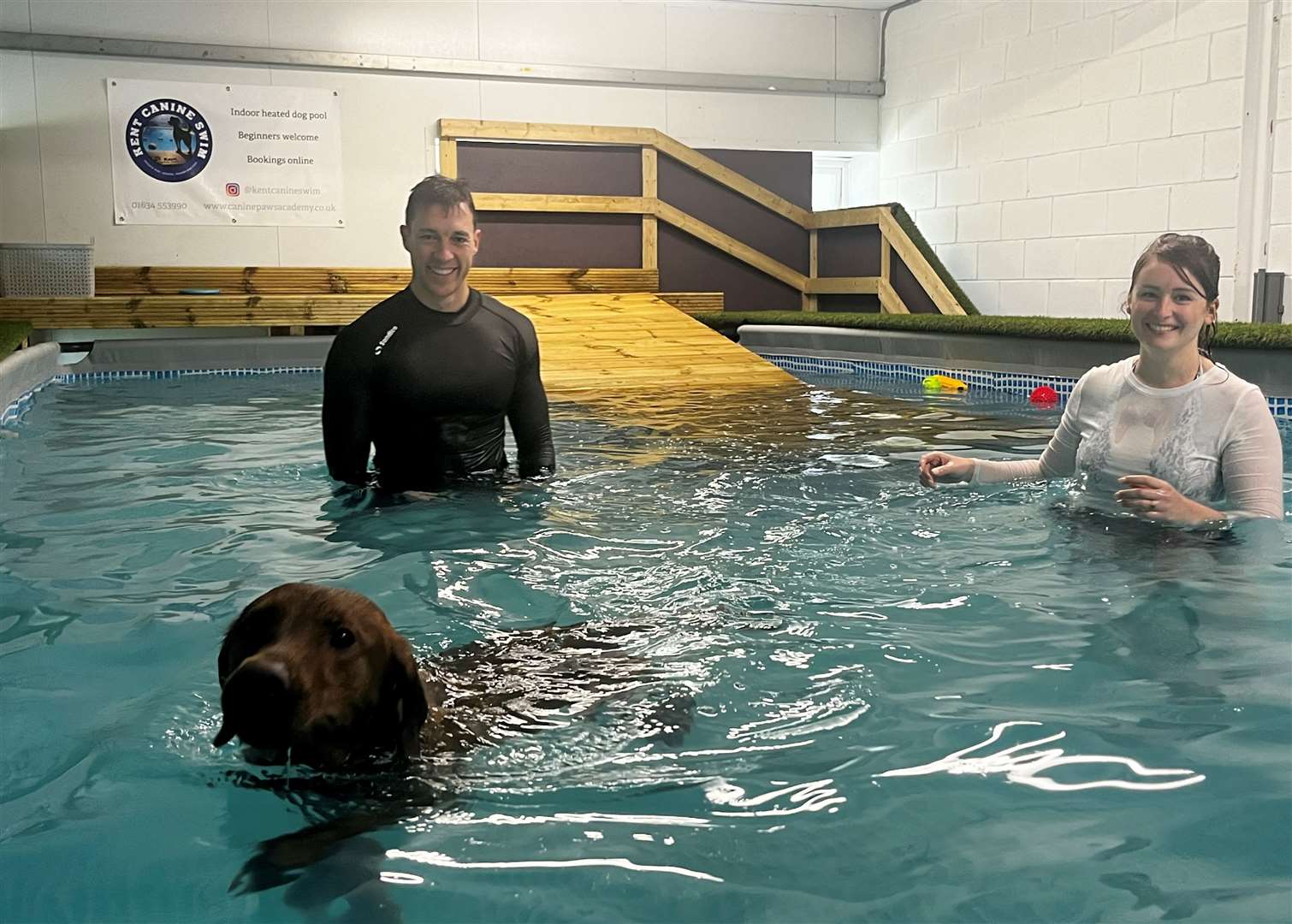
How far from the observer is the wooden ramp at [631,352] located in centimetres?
916

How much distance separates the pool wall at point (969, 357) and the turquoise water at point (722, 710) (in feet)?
11.3

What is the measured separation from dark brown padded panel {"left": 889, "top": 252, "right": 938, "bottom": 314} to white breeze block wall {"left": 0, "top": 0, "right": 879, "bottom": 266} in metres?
2.27

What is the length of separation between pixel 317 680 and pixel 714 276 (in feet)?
45.3

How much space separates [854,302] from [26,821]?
1364 centimetres

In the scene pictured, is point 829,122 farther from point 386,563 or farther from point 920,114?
point 386,563

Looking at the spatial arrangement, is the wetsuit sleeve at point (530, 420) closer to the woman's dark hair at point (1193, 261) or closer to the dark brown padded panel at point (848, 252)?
the woman's dark hair at point (1193, 261)

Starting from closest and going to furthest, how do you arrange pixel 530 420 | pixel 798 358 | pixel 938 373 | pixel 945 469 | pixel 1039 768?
pixel 1039 768 → pixel 945 469 → pixel 530 420 → pixel 938 373 → pixel 798 358

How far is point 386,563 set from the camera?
3848 millimetres

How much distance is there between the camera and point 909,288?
14023mm

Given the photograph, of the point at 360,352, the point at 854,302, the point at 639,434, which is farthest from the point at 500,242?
the point at 360,352

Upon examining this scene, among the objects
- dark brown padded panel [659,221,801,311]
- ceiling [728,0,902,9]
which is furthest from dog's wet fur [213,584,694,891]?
ceiling [728,0,902,9]

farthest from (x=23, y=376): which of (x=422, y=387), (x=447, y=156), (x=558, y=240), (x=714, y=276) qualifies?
(x=714, y=276)

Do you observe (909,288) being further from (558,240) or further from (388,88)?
(388,88)

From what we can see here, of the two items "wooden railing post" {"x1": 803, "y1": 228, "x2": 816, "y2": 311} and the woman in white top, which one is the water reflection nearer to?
the woman in white top
